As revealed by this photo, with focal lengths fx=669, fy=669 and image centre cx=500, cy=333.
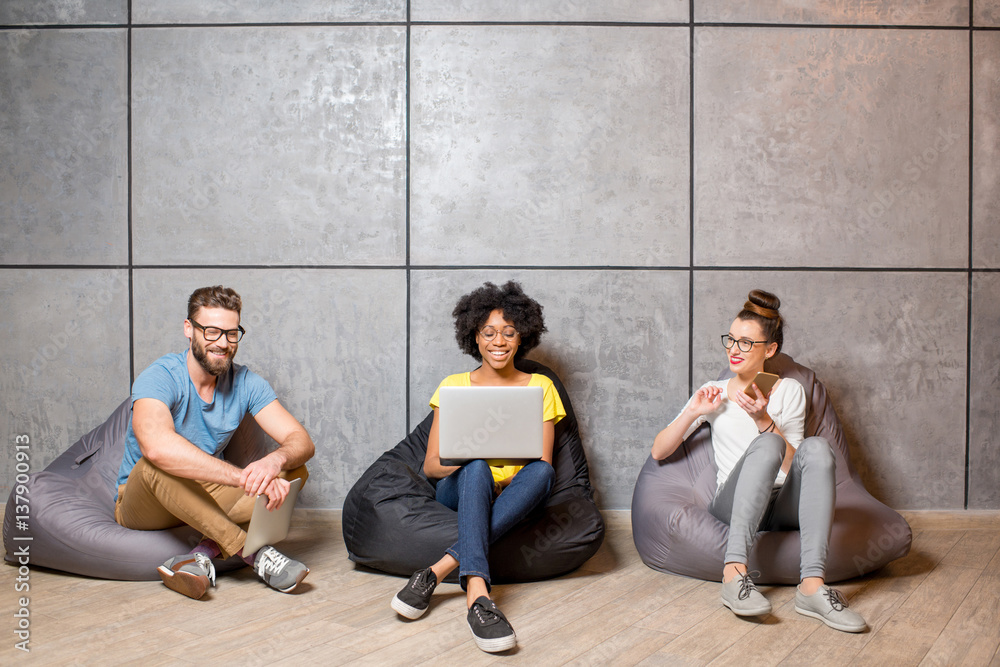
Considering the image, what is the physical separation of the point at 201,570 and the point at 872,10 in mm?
3960

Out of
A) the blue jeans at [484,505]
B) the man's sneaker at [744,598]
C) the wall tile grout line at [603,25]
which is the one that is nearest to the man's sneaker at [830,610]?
the man's sneaker at [744,598]

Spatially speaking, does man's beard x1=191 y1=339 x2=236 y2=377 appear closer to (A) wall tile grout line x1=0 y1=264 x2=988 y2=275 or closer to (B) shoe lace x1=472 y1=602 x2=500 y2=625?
(A) wall tile grout line x1=0 y1=264 x2=988 y2=275

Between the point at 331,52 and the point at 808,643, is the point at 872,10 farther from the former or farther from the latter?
the point at 808,643

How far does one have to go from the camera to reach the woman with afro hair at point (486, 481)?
213 cm

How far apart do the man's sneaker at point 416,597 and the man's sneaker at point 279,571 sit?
0.43 meters

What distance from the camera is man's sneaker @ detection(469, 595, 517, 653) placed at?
1922 mm

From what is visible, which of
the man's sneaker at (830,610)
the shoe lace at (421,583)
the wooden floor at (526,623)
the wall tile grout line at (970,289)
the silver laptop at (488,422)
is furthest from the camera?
the wall tile grout line at (970,289)

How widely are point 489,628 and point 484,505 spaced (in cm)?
43

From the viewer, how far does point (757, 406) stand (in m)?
2.40

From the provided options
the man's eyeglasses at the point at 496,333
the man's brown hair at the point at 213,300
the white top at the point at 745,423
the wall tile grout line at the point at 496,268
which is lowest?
the white top at the point at 745,423

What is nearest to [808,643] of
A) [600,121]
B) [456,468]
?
[456,468]

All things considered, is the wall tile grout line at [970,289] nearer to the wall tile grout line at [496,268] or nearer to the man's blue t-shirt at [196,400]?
the wall tile grout line at [496,268]

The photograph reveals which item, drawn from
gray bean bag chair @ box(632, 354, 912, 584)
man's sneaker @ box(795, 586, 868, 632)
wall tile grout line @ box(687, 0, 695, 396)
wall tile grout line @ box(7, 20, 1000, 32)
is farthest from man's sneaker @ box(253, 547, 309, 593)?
wall tile grout line @ box(7, 20, 1000, 32)

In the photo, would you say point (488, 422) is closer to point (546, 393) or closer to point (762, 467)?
point (546, 393)
